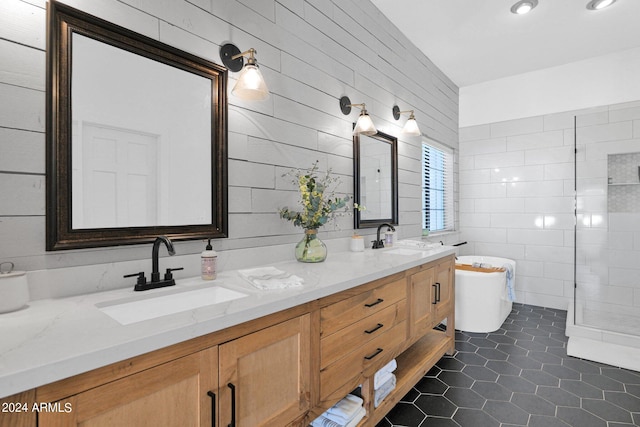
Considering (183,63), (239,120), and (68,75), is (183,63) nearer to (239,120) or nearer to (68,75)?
(239,120)

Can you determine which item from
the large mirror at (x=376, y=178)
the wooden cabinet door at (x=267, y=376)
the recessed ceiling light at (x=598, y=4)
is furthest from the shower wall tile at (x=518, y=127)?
the wooden cabinet door at (x=267, y=376)

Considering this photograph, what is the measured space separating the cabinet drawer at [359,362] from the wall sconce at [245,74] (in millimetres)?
1276

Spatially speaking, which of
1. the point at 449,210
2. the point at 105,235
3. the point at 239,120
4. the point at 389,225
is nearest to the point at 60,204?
the point at 105,235

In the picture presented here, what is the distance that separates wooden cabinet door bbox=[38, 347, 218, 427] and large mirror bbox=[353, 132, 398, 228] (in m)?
1.73

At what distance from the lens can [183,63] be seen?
1463 mm

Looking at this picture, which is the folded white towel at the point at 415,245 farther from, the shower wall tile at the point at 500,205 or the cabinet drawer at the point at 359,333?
the shower wall tile at the point at 500,205

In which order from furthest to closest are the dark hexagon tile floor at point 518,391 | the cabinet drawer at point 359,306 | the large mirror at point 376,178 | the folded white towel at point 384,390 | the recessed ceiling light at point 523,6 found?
the recessed ceiling light at point 523,6, the large mirror at point 376,178, the dark hexagon tile floor at point 518,391, the folded white towel at point 384,390, the cabinet drawer at point 359,306

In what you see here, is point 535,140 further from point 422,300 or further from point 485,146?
point 422,300

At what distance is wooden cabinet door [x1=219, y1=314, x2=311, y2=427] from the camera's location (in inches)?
39.1

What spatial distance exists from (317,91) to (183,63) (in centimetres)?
95

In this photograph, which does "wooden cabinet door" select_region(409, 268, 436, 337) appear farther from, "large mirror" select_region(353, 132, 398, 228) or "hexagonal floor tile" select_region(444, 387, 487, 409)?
"large mirror" select_region(353, 132, 398, 228)

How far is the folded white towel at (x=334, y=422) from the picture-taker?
1.54 meters

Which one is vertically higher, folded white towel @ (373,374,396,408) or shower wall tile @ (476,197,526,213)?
shower wall tile @ (476,197,526,213)

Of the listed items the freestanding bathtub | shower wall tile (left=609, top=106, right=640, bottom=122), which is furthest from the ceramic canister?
shower wall tile (left=609, top=106, right=640, bottom=122)
